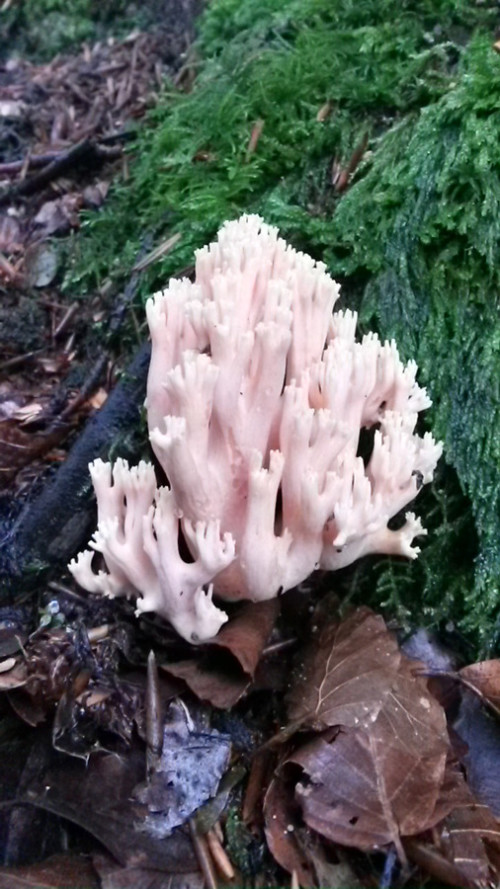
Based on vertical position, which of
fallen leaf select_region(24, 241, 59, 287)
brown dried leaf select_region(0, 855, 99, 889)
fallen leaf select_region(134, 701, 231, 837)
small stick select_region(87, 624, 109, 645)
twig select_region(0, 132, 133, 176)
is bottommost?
Answer: brown dried leaf select_region(0, 855, 99, 889)

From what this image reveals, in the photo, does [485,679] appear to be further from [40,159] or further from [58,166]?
[40,159]

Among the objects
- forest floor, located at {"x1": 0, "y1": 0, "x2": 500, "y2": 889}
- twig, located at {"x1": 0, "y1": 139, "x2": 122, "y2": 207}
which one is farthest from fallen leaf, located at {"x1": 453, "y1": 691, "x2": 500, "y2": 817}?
twig, located at {"x1": 0, "y1": 139, "x2": 122, "y2": 207}

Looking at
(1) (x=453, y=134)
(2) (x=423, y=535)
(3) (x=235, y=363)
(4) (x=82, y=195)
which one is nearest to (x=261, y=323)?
(3) (x=235, y=363)

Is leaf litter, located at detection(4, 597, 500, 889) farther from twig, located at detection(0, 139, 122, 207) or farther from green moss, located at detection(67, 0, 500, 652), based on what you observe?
twig, located at detection(0, 139, 122, 207)

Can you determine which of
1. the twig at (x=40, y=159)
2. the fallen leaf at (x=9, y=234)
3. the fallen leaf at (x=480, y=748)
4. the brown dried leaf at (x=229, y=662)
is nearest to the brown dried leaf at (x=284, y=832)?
the brown dried leaf at (x=229, y=662)

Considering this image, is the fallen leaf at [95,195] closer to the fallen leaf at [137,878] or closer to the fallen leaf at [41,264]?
the fallen leaf at [41,264]
